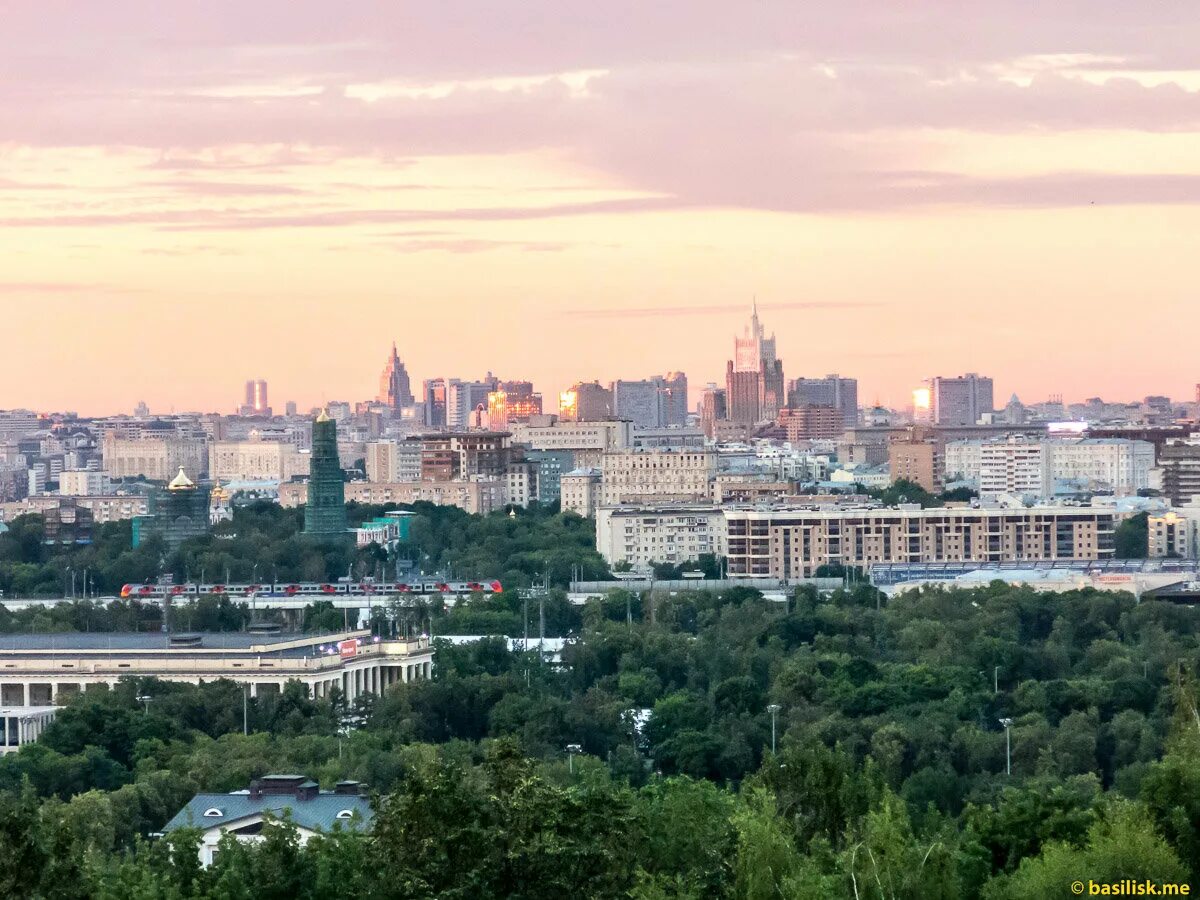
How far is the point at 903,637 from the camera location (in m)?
58.5

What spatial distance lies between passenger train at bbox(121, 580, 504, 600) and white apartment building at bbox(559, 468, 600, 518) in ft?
95.8

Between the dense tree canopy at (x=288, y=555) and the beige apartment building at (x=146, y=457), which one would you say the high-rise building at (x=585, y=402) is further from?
the dense tree canopy at (x=288, y=555)

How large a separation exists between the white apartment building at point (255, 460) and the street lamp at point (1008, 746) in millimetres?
138782

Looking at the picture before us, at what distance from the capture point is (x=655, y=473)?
116 meters

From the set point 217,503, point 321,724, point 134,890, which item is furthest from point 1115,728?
point 217,503

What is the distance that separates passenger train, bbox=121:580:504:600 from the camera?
79188mm

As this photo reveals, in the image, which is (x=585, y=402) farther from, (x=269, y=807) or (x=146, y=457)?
A: (x=269, y=807)

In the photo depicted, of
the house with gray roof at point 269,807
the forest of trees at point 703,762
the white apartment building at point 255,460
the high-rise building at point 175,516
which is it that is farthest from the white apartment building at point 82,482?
the house with gray roof at point 269,807

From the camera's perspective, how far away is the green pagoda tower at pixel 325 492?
99.5m

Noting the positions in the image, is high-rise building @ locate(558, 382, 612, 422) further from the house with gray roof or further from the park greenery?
the house with gray roof

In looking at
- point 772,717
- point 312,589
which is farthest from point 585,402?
point 772,717

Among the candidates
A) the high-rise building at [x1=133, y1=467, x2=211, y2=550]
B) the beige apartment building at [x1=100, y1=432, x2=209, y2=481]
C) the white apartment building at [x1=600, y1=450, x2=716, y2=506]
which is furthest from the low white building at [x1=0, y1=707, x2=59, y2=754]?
the beige apartment building at [x1=100, y1=432, x2=209, y2=481]

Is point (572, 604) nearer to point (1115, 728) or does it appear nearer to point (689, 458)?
point (1115, 728)

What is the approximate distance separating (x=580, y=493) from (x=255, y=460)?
73.4 metres
